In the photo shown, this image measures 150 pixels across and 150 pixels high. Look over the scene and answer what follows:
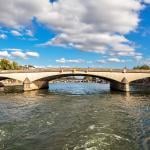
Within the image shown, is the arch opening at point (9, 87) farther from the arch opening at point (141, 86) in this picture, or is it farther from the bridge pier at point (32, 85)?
the arch opening at point (141, 86)

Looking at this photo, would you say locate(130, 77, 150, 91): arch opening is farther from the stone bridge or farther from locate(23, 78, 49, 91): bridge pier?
locate(23, 78, 49, 91): bridge pier

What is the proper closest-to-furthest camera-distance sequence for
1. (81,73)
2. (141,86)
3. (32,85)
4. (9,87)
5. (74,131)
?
(74,131) → (81,73) → (32,85) → (9,87) → (141,86)

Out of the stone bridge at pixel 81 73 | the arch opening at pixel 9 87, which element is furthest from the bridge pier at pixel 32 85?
the arch opening at pixel 9 87

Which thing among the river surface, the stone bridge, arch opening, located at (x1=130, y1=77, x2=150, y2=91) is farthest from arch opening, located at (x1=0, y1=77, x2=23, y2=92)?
the river surface

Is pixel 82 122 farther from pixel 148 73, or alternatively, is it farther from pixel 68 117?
pixel 148 73

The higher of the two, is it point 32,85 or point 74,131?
point 32,85

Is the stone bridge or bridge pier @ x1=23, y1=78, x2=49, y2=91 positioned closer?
the stone bridge

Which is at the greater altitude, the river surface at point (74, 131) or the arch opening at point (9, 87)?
the arch opening at point (9, 87)

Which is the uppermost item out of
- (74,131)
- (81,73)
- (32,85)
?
(81,73)

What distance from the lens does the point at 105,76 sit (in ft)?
234

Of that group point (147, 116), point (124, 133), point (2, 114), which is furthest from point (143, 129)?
point (2, 114)

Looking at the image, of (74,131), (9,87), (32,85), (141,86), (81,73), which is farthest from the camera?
(141,86)

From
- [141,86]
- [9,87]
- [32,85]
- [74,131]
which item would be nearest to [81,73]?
[32,85]

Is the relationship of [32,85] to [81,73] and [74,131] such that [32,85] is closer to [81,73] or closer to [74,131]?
[81,73]
